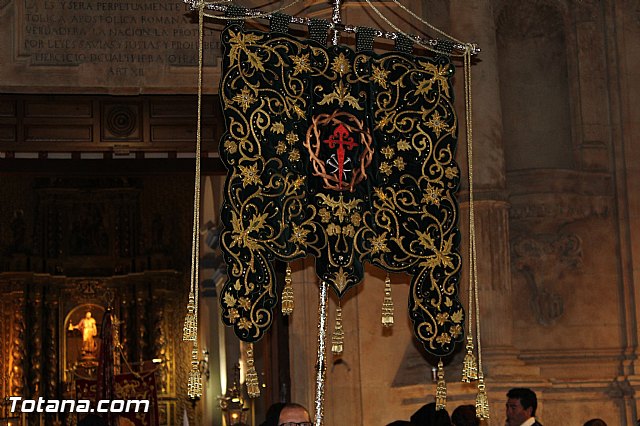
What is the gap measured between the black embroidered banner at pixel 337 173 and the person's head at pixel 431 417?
41 cm

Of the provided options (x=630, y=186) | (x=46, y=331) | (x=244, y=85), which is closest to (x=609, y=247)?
(x=630, y=186)

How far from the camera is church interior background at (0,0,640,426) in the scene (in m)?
11.3

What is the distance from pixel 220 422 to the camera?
69.2 ft

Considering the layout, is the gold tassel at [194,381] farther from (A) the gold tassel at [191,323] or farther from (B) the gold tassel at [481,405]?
(B) the gold tassel at [481,405]

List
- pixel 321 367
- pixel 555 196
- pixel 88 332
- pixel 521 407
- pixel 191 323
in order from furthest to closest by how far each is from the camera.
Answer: pixel 88 332 < pixel 555 196 < pixel 521 407 < pixel 321 367 < pixel 191 323

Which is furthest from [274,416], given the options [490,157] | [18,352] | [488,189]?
[18,352]

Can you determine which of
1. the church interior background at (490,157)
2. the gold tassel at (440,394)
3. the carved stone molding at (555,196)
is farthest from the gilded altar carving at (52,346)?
the gold tassel at (440,394)

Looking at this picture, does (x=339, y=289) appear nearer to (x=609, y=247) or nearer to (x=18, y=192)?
(x=609, y=247)

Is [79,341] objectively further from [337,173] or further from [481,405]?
[481,405]

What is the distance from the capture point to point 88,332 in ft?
70.6

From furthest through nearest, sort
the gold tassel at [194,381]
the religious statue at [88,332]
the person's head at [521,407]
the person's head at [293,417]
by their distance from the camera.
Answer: the religious statue at [88,332]
the person's head at [521,407]
the gold tassel at [194,381]
the person's head at [293,417]

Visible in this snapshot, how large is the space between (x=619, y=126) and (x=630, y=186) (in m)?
0.62

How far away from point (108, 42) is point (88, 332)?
10.4 m

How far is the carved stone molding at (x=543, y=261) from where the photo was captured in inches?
480
